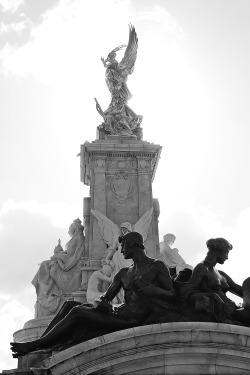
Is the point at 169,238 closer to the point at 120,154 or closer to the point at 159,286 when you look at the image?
the point at 120,154

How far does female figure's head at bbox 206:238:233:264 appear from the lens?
10078mm

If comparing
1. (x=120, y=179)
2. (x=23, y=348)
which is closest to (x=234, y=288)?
(x=23, y=348)

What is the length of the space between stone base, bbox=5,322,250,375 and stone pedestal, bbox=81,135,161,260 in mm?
12504

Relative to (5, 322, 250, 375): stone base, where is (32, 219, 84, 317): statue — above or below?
above

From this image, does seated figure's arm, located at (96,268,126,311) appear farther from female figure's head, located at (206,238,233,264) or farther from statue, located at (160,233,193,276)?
statue, located at (160,233,193,276)

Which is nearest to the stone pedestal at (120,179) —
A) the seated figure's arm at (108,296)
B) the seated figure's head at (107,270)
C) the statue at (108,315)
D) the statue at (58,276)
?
the statue at (58,276)

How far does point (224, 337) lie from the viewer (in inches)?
336

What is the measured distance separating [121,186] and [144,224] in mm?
1784

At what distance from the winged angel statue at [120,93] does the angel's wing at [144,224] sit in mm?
3746

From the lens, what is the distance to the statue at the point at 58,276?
779 inches

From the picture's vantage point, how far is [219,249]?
33.1 feet

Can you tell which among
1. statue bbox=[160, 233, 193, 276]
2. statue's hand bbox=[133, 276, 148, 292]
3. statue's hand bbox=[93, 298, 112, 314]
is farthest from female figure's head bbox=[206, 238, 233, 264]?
statue bbox=[160, 233, 193, 276]

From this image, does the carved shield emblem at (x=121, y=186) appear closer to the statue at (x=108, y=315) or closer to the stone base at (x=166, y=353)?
the statue at (x=108, y=315)

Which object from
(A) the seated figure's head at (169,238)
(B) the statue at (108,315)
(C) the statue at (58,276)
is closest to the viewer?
(B) the statue at (108,315)
